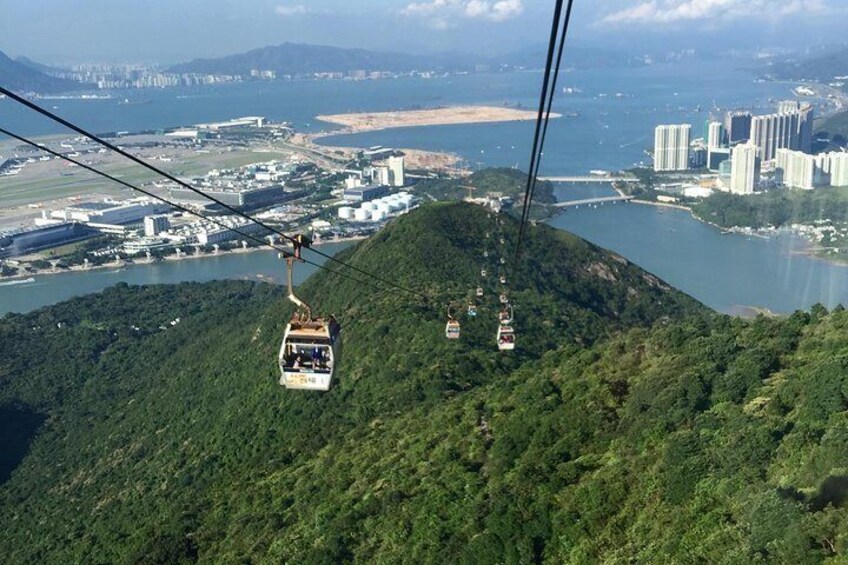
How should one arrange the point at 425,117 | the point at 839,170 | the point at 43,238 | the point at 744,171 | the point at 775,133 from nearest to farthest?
the point at 43,238 < the point at 839,170 < the point at 744,171 < the point at 775,133 < the point at 425,117

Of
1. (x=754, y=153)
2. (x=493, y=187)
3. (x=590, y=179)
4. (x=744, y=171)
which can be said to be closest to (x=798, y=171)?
(x=754, y=153)

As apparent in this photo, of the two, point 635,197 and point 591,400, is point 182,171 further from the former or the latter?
point 591,400

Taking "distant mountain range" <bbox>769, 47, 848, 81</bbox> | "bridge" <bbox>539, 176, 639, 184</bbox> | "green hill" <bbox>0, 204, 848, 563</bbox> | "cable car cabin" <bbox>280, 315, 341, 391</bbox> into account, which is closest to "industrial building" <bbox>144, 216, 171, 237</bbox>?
"green hill" <bbox>0, 204, 848, 563</bbox>

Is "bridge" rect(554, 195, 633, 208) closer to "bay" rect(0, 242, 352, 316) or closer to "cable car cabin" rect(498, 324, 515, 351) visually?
"bay" rect(0, 242, 352, 316)

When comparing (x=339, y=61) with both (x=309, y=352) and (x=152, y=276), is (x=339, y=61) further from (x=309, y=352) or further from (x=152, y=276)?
(x=309, y=352)

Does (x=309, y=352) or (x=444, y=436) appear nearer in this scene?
(x=309, y=352)

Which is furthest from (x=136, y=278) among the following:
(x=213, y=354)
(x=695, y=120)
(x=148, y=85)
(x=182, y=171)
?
(x=148, y=85)
